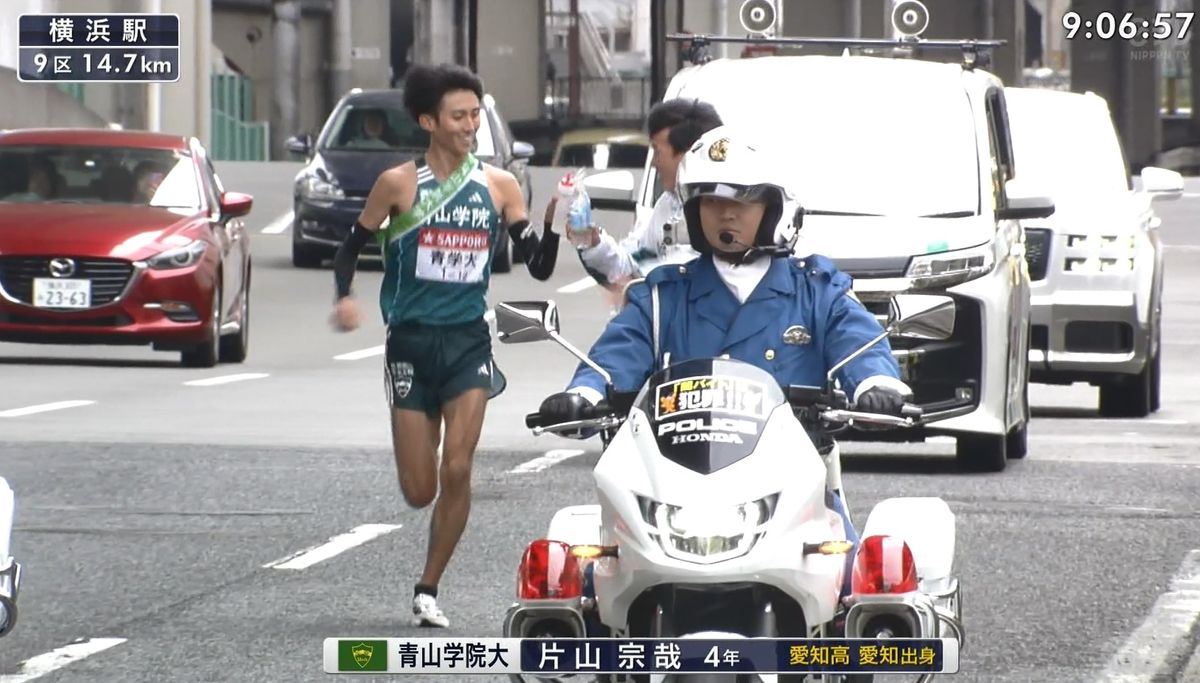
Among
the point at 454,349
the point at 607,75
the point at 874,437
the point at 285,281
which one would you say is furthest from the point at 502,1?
the point at 454,349

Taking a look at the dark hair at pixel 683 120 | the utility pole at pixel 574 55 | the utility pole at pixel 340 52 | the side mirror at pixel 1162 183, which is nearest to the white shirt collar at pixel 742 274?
the dark hair at pixel 683 120

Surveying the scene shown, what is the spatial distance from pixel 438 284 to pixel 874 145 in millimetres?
5764

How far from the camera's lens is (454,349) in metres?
9.77

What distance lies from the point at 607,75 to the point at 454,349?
92.5 meters

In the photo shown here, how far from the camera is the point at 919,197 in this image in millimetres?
14828

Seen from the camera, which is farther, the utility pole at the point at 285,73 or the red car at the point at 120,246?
the utility pole at the point at 285,73

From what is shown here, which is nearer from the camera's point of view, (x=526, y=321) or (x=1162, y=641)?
(x=526, y=321)

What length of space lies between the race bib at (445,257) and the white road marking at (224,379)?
11.0 m

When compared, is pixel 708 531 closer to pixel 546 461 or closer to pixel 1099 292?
pixel 546 461

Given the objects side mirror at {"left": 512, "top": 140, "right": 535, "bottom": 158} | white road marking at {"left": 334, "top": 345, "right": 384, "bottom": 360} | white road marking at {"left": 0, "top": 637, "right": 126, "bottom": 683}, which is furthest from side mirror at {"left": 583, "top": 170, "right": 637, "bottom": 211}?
side mirror at {"left": 512, "top": 140, "right": 535, "bottom": 158}

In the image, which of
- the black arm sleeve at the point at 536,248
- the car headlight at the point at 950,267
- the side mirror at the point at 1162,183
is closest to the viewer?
the black arm sleeve at the point at 536,248

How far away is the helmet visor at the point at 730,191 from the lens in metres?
6.64

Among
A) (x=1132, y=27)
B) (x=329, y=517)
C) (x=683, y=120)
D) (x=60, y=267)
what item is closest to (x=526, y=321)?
(x=683, y=120)

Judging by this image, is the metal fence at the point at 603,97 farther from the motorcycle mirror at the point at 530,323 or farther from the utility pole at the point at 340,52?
the motorcycle mirror at the point at 530,323
